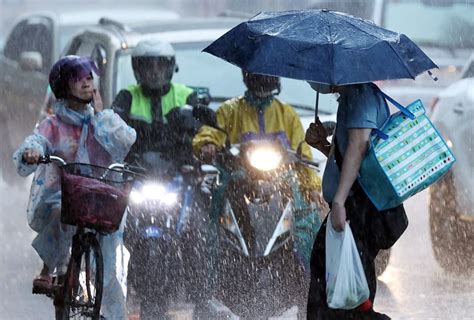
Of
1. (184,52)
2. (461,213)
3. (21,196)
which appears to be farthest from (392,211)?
(21,196)

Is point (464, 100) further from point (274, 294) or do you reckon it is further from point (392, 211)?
point (392, 211)

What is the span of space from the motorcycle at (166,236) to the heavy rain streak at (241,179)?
11mm

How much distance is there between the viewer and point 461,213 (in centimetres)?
1114

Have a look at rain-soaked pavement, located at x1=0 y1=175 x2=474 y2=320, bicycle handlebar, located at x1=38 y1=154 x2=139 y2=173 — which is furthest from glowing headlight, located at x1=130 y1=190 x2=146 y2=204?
bicycle handlebar, located at x1=38 y1=154 x2=139 y2=173

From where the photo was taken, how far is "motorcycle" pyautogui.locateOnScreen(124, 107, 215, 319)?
9.38 meters

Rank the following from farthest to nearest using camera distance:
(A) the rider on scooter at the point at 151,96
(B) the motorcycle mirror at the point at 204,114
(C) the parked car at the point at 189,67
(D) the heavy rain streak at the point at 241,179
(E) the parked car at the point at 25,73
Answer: (E) the parked car at the point at 25,73, (C) the parked car at the point at 189,67, (A) the rider on scooter at the point at 151,96, (B) the motorcycle mirror at the point at 204,114, (D) the heavy rain streak at the point at 241,179

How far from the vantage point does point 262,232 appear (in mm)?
8711

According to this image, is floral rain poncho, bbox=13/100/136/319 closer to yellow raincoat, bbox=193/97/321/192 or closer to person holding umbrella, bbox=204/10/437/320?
person holding umbrella, bbox=204/10/437/320

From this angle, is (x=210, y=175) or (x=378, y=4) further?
(x=378, y=4)

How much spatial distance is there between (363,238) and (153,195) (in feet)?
9.23

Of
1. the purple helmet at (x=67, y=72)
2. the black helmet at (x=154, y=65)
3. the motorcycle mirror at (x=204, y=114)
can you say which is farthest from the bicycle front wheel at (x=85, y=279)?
the black helmet at (x=154, y=65)

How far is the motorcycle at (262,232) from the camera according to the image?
8742mm

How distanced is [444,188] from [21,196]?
18.0 feet

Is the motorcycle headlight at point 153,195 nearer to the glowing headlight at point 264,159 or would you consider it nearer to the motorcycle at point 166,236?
the motorcycle at point 166,236
